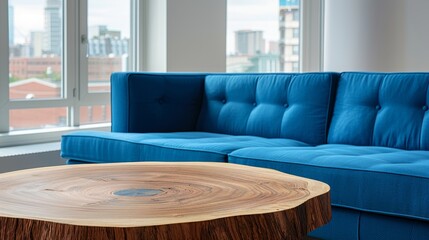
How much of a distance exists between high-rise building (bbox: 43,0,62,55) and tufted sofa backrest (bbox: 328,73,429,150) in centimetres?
205

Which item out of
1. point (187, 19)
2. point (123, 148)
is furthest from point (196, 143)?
point (187, 19)

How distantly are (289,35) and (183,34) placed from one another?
1.79 metres

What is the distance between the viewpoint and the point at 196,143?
3316 millimetres

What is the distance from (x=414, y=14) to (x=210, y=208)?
12.0 feet

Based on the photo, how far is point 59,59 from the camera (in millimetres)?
4715

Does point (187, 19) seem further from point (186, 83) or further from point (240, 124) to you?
point (240, 124)

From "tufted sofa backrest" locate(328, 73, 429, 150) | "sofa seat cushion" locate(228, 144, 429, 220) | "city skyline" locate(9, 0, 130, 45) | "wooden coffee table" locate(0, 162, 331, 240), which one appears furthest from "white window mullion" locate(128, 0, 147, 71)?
"wooden coffee table" locate(0, 162, 331, 240)

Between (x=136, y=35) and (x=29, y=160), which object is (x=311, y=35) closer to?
(x=136, y=35)

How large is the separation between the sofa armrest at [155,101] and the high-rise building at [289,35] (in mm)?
2637

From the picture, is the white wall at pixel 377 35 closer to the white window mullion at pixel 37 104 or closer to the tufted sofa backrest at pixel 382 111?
the tufted sofa backrest at pixel 382 111

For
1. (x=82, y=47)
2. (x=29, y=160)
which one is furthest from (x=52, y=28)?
(x=29, y=160)

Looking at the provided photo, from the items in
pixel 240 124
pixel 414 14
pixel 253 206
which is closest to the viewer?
pixel 253 206

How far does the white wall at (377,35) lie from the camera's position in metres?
4.89

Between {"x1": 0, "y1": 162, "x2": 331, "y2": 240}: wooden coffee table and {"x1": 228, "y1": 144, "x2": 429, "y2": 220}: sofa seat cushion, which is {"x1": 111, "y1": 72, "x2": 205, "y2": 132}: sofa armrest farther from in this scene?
{"x1": 0, "y1": 162, "x2": 331, "y2": 240}: wooden coffee table
